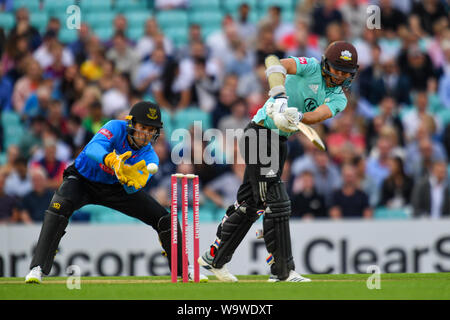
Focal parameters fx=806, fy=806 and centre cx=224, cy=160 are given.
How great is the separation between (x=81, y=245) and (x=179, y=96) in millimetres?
3246

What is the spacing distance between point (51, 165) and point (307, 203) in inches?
143

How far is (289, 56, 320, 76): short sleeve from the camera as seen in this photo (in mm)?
7324

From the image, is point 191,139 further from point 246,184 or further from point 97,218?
point 246,184

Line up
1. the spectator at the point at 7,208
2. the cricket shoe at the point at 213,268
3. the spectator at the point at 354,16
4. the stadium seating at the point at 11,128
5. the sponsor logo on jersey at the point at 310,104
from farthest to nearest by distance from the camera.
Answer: the spectator at the point at 354,16 → the stadium seating at the point at 11,128 → the spectator at the point at 7,208 → the cricket shoe at the point at 213,268 → the sponsor logo on jersey at the point at 310,104

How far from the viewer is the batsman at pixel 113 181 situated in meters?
7.01

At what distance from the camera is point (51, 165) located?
1138 cm

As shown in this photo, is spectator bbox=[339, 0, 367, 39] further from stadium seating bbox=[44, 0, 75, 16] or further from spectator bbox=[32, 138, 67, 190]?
spectator bbox=[32, 138, 67, 190]

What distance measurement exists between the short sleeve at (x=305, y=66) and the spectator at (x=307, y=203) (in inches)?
149

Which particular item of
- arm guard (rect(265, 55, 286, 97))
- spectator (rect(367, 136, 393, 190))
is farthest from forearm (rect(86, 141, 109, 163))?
spectator (rect(367, 136, 393, 190))

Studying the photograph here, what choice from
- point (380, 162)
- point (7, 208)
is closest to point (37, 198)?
point (7, 208)

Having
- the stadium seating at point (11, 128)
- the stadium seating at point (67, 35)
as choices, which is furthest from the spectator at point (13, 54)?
the stadium seating at point (11, 128)

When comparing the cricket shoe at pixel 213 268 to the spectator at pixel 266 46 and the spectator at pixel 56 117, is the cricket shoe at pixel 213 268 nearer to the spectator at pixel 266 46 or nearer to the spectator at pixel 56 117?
the spectator at pixel 56 117

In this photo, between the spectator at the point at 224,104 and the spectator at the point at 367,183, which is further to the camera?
the spectator at the point at 224,104

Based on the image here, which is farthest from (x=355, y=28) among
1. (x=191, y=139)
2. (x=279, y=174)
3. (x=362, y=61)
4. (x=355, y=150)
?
(x=279, y=174)
